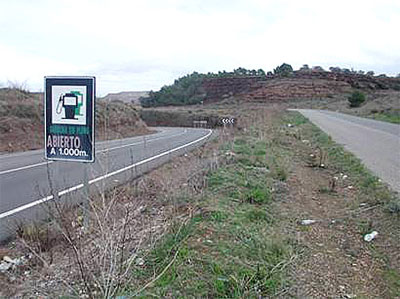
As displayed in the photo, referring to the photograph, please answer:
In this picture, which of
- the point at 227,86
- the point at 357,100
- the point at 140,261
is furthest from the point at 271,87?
the point at 140,261

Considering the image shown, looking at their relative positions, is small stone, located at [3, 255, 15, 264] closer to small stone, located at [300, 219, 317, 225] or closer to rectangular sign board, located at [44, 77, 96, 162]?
rectangular sign board, located at [44, 77, 96, 162]

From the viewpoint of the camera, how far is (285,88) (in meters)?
101

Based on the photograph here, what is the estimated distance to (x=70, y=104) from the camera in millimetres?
5344

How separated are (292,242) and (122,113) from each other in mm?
33282

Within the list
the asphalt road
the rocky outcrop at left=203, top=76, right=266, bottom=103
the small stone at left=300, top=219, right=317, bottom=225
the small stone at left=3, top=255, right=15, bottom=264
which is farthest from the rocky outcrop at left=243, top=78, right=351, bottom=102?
the small stone at left=3, top=255, right=15, bottom=264

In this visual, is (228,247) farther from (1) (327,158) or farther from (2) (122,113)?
(2) (122,113)

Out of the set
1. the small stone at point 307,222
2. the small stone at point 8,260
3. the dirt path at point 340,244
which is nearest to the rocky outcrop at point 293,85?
the dirt path at point 340,244

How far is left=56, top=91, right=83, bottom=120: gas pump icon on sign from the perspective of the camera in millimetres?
5281

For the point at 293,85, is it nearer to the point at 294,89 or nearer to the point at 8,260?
the point at 294,89

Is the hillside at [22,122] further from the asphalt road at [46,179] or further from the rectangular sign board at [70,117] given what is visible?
the rectangular sign board at [70,117]

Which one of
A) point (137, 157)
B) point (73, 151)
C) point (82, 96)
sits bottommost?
point (137, 157)

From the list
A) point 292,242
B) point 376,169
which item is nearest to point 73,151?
point 292,242

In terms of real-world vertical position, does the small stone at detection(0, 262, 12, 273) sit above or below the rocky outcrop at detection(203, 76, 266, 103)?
below

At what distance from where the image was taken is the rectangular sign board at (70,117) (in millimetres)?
5234
